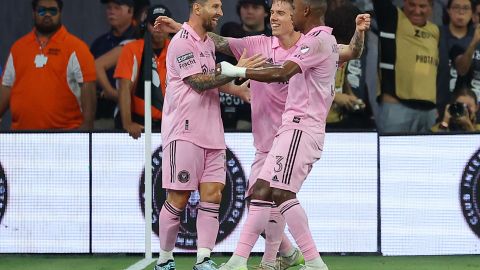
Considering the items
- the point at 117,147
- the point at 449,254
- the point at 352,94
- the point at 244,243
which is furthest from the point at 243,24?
the point at 244,243

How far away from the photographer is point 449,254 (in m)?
12.9

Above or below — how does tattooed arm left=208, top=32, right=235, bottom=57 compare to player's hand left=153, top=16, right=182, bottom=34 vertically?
Answer: below

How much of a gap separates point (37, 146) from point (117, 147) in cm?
78

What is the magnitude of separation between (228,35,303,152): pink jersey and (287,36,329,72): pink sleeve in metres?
0.83

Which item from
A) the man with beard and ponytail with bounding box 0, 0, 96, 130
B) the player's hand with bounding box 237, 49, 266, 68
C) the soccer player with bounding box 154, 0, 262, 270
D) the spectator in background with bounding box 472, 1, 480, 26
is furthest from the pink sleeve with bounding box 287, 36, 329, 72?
the spectator in background with bounding box 472, 1, 480, 26

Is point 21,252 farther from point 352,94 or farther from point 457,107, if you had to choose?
point 457,107

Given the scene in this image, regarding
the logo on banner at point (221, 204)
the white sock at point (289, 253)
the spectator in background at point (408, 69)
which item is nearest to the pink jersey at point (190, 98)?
the white sock at point (289, 253)

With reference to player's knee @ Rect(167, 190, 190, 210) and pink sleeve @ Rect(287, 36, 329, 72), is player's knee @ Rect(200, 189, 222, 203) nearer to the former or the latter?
player's knee @ Rect(167, 190, 190, 210)

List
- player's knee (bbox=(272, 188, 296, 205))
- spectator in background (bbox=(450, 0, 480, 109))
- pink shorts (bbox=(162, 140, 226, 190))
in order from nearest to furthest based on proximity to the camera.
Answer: player's knee (bbox=(272, 188, 296, 205)) < pink shorts (bbox=(162, 140, 226, 190)) < spectator in background (bbox=(450, 0, 480, 109))

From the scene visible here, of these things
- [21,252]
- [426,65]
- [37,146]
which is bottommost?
[21,252]

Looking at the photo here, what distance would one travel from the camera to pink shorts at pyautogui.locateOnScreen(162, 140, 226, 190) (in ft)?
35.7

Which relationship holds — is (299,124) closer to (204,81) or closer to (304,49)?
(304,49)

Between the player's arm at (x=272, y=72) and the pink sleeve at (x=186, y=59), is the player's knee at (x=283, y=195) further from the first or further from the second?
the pink sleeve at (x=186, y=59)

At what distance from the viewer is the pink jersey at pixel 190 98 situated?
10812 mm
